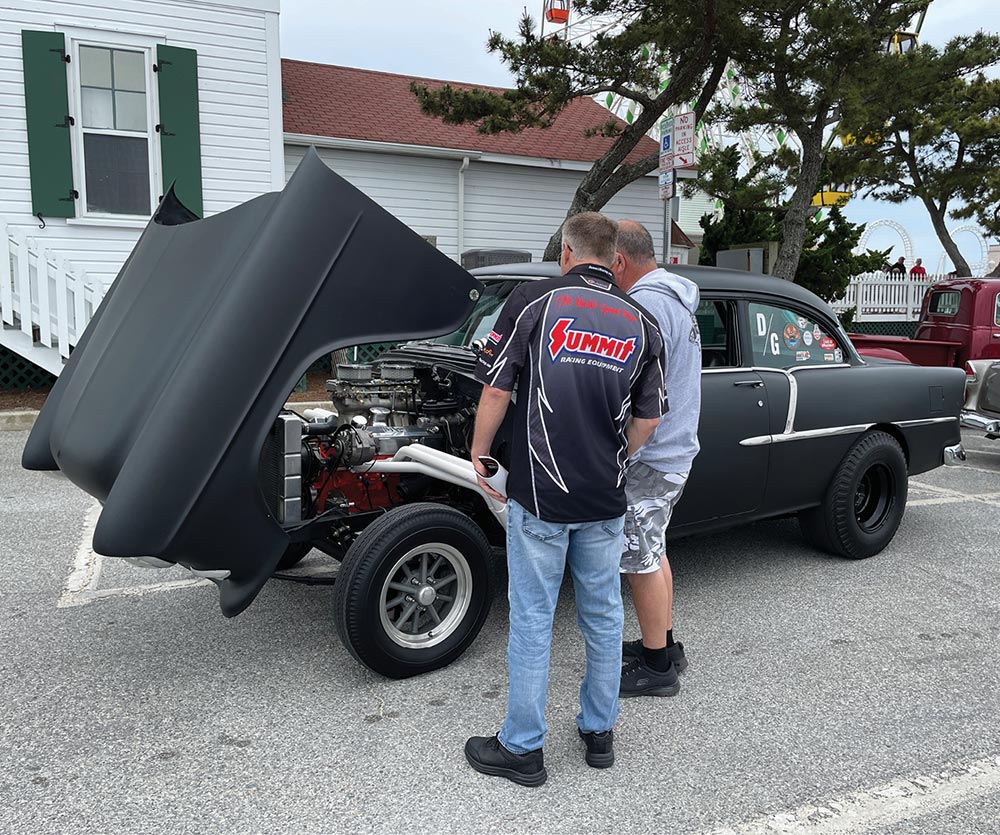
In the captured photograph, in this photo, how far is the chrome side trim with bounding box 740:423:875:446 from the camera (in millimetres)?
4336

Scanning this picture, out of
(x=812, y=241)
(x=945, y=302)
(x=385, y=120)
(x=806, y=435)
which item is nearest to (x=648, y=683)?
(x=806, y=435)

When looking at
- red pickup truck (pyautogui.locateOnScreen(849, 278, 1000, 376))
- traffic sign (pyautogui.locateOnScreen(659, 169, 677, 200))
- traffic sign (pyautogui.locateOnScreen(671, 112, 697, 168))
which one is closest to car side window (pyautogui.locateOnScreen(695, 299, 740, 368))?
traffic sign (pyautogui.locateOnScreen(671, 112, 697, 168))

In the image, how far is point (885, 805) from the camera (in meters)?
2.69

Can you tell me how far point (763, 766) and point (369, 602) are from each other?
1544 millimetres

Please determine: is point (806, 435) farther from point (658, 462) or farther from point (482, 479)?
point (482, 479)

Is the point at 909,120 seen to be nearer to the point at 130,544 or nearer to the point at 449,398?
the point at 449,398

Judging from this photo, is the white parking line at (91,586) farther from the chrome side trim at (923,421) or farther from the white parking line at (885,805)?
the chrome side trim at (923,421)

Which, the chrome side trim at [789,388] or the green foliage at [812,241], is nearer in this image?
the chrome side trim at [789,388]

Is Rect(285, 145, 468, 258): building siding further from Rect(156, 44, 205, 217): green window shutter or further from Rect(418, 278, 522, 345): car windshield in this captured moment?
Rect(418, 278, 522, 345): car windshield

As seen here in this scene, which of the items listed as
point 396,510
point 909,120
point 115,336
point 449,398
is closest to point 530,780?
point 396,510

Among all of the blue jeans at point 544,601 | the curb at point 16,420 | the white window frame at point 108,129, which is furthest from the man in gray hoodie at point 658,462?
the white window frame at point 108,129

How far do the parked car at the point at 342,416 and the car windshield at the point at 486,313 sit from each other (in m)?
0.01

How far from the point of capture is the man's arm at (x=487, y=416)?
2.68 meters

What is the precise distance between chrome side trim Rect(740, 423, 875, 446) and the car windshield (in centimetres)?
142
